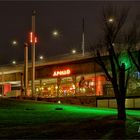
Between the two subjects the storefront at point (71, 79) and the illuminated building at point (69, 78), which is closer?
the illuminated building at point (69, 78)

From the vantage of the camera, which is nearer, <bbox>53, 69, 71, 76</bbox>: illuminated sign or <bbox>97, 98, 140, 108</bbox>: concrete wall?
<bbox>97, 98, 140, 108</bbox>: concrete wall

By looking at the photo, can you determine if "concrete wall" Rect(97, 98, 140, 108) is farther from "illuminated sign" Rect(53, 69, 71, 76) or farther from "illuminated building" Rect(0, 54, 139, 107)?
"illuminated sign" Rect(53, 69, 71, 76)

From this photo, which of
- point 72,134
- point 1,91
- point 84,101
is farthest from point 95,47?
point 1,91

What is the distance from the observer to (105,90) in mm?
64562

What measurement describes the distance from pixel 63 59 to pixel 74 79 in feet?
14.5

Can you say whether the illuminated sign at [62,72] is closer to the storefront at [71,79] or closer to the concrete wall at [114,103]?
the storefront at [71,79]

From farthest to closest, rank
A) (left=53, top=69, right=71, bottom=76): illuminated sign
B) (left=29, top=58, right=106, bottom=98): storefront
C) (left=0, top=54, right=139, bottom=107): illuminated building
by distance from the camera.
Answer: (left=53, top=69, right=71, bottom=76): illuminated sign → (left=29, top=58, right=106, bottom=98): storefront → (left=0, top=54, right=139, bottom=107): illuminated building

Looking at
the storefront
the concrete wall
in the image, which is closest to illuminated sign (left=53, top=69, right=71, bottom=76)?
the storefront

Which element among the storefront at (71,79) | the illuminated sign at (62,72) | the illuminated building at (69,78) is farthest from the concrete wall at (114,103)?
the illuminated sign at (62,72)

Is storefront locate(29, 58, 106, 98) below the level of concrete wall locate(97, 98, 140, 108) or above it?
above

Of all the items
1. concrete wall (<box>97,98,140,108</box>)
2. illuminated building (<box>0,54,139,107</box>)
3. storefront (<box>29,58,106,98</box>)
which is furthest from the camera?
storefront (<box>29,58,106,98</box>)

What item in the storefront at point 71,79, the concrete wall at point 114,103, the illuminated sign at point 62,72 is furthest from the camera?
the illuminated sign at point 62,72

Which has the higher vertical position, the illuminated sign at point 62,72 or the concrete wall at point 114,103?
the illuminated sign at point 62,72

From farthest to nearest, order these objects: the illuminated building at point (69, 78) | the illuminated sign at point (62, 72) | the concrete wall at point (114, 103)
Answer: the illuminated sign at point (62, 72) → the illuminated building at point (69, 78) → the concrete wall at point (114, 103)
